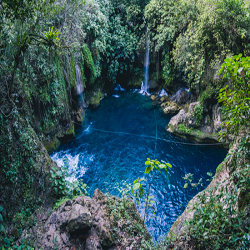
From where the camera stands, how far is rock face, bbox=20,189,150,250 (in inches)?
128

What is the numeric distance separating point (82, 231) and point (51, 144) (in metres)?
6.25

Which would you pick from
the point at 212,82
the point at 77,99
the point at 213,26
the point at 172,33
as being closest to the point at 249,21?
the point at 213,26

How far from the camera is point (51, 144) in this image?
8.84m

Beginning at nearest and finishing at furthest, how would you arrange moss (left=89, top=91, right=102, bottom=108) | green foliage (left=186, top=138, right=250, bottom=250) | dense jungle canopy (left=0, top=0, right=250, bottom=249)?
green foliage (left=186, top=138, right=250, bottom=250), dense jungle canopy (left=0, top=0, right=250, bottom=249), moss (left=89, top=91, right=102, bottom=108)

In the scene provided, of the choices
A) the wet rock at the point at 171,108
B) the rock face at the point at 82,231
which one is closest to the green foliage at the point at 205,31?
the wet rock at the point at 171,108

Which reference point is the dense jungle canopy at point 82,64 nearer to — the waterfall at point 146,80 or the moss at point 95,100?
the moss at point 95,100

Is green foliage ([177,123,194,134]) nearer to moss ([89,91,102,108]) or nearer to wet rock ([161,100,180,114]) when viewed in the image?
wet rock ([161,100,180,114])

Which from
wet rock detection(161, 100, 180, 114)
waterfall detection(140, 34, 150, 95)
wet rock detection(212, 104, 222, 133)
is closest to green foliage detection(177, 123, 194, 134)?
wet rock detection(212, 104, 222, 133)

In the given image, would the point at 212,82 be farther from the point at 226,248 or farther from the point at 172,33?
the point at 226,248

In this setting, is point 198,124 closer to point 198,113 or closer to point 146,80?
point 198,113

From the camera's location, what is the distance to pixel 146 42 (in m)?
15.2

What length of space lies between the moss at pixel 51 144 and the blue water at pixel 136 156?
0.28 metres

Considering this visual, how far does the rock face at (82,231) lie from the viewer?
326 centimetres

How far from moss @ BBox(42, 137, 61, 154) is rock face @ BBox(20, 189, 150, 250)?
5308 mm
